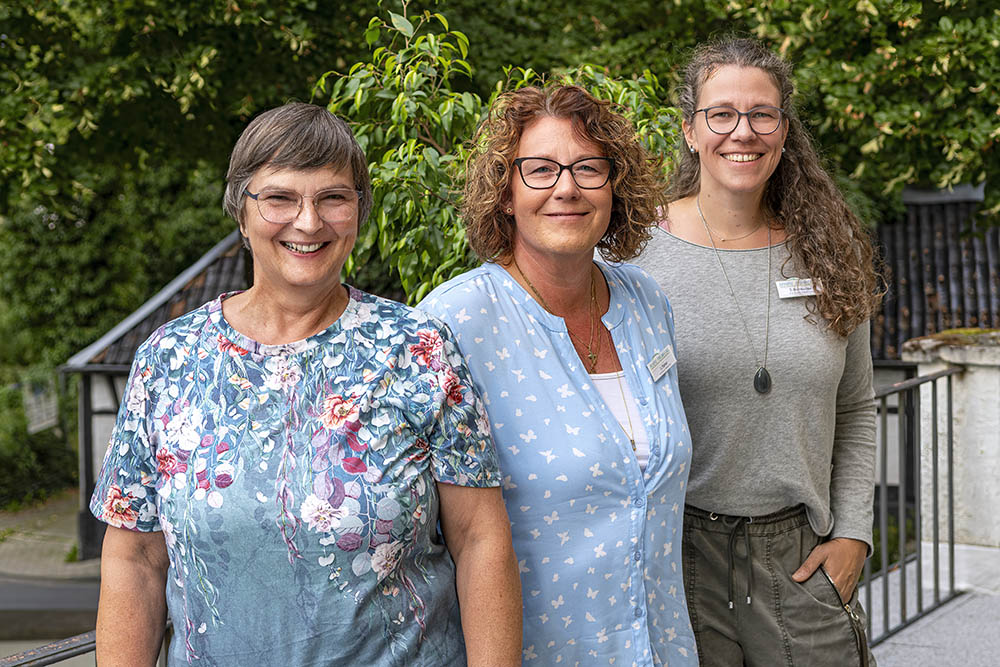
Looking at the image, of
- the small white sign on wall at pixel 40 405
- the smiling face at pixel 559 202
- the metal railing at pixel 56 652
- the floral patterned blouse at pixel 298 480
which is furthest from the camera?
the small white sign on wall at pixel 40 405

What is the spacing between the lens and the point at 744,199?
2.23 meters

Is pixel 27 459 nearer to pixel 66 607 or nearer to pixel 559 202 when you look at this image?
pixel 66 607

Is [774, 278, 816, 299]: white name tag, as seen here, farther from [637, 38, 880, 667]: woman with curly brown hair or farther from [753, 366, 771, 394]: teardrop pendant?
[753, 366, 771, 394]: teardrop pendant

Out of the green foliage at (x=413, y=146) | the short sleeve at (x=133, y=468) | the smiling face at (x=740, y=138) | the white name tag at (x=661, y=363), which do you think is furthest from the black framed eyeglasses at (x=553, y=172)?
the green foliage at (x=413, y=146)

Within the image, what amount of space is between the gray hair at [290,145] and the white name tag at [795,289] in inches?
38.9

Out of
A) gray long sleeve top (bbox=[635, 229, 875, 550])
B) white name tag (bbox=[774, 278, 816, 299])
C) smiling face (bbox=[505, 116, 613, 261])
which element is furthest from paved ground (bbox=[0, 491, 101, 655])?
smiling face (bbox=[505, 116, 613, 261])

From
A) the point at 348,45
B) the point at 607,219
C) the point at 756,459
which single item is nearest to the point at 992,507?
the point at 756,459

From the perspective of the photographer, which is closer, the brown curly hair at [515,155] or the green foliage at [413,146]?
the brown curly hair at [515,155]

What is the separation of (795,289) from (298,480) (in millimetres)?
1141

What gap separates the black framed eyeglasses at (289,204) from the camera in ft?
5.07

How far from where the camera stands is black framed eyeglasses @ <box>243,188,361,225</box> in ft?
5.07

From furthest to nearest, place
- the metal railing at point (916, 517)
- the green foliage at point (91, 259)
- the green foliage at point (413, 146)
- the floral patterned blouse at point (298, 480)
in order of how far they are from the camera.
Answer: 1. the green foliage at point (91, 259)
2. the metal railing at point (916, 517)
3. the green foliage at point (413, 146)
4. the floral patterned blouse at point (298, 480)

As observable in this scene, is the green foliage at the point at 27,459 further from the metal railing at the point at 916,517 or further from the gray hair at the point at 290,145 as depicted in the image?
the gray hair at the point at 290,145

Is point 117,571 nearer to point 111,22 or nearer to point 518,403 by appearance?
point 518,403
